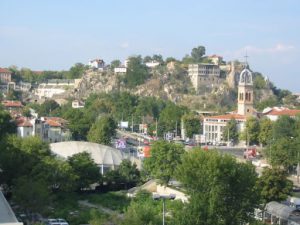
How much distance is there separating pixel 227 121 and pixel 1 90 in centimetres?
5360

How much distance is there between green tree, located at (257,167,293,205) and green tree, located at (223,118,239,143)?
46.0 meters

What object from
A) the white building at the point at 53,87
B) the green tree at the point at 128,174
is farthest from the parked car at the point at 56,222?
the white building at the point at 53,87

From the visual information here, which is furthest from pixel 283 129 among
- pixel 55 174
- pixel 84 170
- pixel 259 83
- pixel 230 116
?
pixel 259 83

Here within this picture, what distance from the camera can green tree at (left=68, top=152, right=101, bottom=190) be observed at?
37656 millimetres

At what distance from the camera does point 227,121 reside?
79.6 metres

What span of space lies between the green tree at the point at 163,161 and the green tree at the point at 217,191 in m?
13.0

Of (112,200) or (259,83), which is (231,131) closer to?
(259,83)

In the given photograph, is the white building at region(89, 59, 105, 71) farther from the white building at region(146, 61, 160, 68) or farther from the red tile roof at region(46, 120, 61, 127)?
the red tile roof at region(46, 120, 61, 127)

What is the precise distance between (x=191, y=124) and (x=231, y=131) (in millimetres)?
5336

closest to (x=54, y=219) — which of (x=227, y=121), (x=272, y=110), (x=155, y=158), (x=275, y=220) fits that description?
(x=275, y=220)

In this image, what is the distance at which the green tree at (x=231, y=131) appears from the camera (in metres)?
77.8

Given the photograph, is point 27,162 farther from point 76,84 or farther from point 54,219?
point 76,84

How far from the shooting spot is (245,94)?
83.2 m

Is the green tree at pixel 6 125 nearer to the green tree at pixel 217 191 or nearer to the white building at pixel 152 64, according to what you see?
the green tree at pixel 217 191
